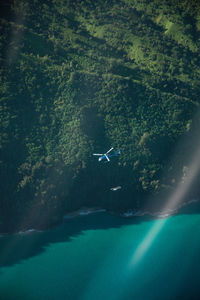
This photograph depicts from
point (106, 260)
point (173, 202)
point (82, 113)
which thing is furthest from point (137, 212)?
point (82, 113)

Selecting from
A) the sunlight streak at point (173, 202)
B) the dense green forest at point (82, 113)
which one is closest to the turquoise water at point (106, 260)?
the sunlight streak at point (173, 202)

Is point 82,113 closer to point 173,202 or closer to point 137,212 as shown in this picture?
point 137,212

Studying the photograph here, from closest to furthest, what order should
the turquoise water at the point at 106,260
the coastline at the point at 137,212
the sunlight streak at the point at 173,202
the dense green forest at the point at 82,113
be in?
the turquoise water at the point at 106,260 → the dense green forest at the point at 82,113 → the sunlight streak at the point at 173,202 → the coastline at the point at 137,212

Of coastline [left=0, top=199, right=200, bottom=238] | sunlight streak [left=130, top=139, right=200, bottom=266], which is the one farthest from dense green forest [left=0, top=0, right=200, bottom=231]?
sunlight streak [left=130, top=139, right=200, bottom=266]

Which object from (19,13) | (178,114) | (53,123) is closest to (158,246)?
(178,114)

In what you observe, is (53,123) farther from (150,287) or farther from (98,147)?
(150,287)

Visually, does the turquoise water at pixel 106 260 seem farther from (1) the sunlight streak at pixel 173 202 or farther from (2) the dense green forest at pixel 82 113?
(2) the dense green forest at pixel 82 113

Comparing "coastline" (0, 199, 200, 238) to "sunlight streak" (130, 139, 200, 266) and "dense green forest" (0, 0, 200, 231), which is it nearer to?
"sunlight streak" (130, 139, 200, 266)
